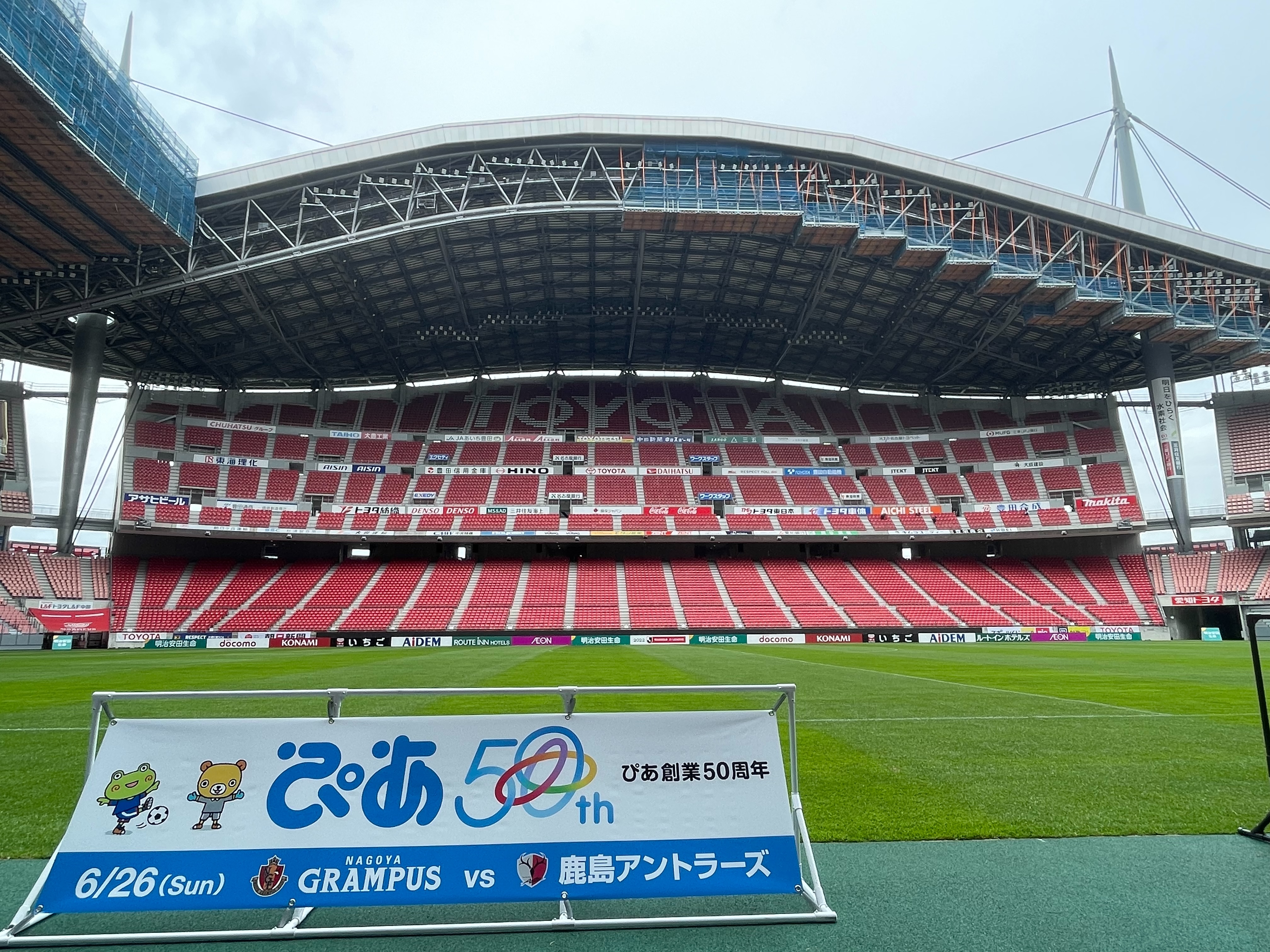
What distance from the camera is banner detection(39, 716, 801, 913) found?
3273 millimetres

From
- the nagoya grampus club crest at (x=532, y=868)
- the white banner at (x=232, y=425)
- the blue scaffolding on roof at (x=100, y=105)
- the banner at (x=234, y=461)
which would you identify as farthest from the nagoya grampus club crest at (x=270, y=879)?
the white banner at (x=232, y=425)

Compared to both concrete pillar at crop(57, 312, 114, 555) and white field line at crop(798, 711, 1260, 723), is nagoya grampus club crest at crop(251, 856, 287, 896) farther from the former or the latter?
concrete pillar at crop(57, 312, 114, 555)

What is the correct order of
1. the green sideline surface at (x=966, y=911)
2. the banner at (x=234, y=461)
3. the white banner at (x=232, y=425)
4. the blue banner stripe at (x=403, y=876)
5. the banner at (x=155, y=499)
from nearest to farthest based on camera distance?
1. the green sideline surface at (x=966, y=911)
2. the blue banner stripe at (x=403, y=876)
3. the banner at (x=155, y=499)
4. the banner at (x=234, y=461)
5. the white banner at (x=232, y=425)

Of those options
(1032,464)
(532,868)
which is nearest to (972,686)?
(532,868)

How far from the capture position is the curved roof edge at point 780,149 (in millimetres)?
27781

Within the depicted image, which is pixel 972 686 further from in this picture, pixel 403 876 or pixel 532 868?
pixel 403 876

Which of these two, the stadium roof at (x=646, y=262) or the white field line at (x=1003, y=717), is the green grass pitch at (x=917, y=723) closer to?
the white field line at (x=1003, y=717)

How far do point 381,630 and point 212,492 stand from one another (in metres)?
14.9

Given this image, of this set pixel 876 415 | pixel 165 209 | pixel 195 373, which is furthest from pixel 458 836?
pixel 876 415

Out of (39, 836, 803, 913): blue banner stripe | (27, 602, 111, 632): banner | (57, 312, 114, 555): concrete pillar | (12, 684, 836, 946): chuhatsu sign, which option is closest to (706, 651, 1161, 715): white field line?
(12, 684, 836, 946): chuhatsu sign

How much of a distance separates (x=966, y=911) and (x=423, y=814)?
2.82 metres

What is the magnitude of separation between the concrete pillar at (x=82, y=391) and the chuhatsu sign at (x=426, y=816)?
123ft

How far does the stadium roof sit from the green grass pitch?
1834 cm

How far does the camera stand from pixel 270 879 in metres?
3.29
